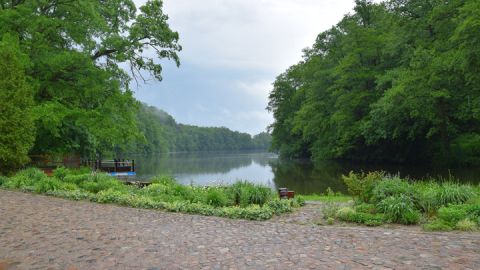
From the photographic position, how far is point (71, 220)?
364 inches

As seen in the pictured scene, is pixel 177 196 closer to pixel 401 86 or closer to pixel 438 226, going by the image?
pixel 438 226

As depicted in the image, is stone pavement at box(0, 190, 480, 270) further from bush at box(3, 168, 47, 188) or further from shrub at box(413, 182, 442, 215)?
bush at box(3, 168, 47, 188)

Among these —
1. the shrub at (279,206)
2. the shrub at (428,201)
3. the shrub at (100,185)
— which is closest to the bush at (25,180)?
the shrub at (100,185)

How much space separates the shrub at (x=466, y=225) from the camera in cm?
796

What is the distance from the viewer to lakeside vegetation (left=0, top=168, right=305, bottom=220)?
34.0ft

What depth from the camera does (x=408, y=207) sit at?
907cm

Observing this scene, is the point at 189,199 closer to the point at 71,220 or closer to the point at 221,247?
the point at 71,220

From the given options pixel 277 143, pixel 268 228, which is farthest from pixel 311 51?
pixel 268 228

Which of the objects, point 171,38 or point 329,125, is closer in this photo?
point 171,38

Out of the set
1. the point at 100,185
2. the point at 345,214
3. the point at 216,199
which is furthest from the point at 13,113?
the point at 345,214

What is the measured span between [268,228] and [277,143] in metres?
57.1

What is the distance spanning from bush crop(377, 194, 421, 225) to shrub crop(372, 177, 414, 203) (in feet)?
1.22

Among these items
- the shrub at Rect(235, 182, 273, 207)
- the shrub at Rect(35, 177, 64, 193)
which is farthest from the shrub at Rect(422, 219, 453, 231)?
the shrub at Rect(35, 177, 64, 193)

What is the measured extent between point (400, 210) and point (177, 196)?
20.7 feet
